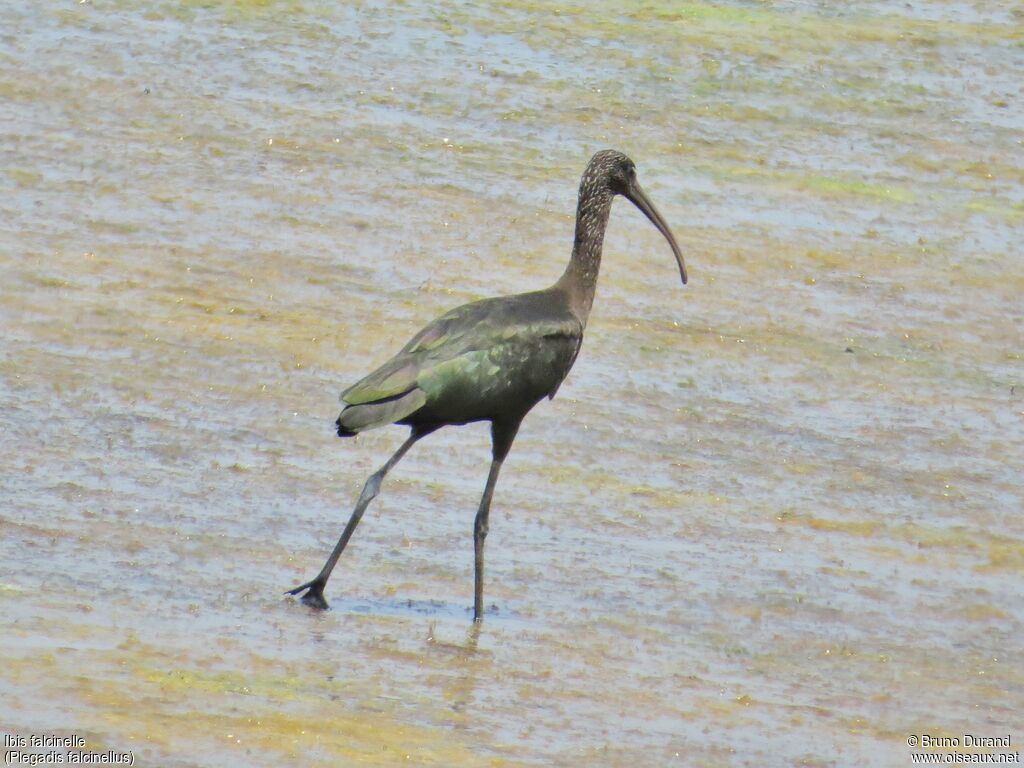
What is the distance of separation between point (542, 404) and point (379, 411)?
2.52 m

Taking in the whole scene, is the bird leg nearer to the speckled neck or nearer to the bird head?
the speckled neck

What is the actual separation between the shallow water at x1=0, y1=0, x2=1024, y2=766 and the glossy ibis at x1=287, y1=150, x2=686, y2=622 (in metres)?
0.39

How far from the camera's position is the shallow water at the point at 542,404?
654 centimetres

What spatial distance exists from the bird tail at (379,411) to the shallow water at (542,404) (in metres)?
0.65

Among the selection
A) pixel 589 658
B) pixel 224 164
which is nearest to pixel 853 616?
pixel 589 658

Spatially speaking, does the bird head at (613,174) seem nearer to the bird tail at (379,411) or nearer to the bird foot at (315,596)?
the bird tail at (379,411)

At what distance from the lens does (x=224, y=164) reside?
484 inches

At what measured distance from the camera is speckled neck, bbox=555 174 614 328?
26.1ft

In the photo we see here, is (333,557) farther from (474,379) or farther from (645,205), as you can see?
(645,205)

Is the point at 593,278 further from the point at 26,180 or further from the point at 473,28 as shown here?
the point at 473,28

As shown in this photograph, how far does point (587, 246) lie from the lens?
26.6ft

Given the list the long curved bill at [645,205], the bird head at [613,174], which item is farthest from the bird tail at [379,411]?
the long curved bill at [645,205]

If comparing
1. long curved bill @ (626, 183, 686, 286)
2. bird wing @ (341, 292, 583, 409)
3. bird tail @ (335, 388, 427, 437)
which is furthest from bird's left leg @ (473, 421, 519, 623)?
long curved bill @ (626, 183, 686, 286)

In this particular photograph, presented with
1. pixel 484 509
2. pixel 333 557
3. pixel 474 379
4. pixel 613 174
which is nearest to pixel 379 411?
pixel 474 379
